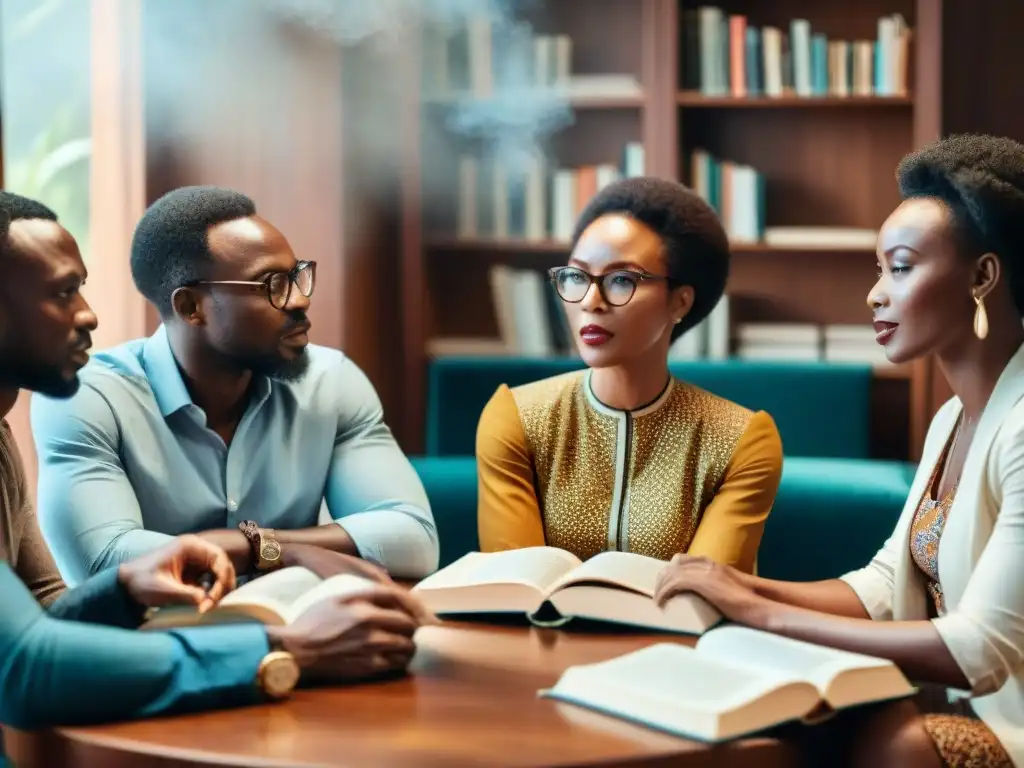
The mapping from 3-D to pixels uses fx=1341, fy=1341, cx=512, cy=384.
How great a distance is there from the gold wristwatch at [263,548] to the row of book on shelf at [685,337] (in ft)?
7.94

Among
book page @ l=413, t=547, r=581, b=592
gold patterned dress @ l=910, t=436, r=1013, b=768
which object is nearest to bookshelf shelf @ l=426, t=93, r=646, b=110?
book page @ l=413, t=547, r=581, b=592

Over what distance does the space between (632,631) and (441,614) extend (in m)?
0.27

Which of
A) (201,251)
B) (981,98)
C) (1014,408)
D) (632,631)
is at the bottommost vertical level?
(632,631)

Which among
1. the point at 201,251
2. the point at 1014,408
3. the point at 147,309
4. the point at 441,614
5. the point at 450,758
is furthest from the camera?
the point at 147,309

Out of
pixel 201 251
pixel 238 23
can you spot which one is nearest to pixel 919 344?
pixel 201 251

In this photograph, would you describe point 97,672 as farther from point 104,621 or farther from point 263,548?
point 263,548

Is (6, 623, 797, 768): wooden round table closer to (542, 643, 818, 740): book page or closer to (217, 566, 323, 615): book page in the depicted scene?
(542, 643, 818, 740): book page

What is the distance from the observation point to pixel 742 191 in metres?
4.23

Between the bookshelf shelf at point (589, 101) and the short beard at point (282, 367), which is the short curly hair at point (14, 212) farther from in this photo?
the bookshelf shelf at point (589, 101)

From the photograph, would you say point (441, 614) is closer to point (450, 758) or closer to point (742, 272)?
point (450, 758)

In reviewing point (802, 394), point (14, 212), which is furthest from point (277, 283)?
point (802, 394)

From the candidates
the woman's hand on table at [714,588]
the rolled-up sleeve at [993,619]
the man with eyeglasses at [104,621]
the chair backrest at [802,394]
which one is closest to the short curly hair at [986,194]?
the rolled-up sleeve at [993,619]

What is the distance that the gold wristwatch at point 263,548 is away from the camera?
1949 mm

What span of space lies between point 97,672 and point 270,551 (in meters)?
0.57
